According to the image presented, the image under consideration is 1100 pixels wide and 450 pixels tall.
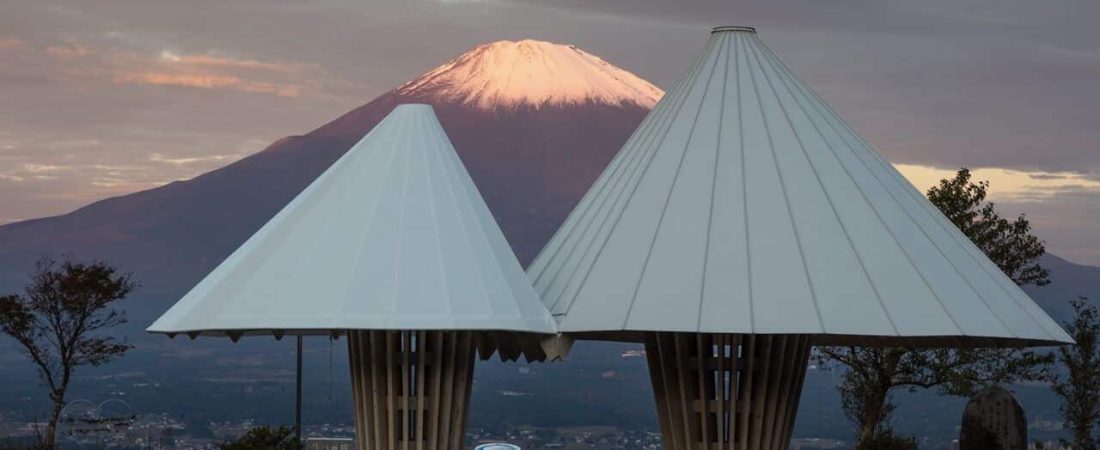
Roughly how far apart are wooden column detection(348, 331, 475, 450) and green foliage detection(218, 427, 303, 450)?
Result: 1273cm

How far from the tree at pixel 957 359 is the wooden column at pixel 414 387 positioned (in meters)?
20.3

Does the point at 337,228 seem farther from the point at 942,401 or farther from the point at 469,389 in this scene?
the point at 942,401

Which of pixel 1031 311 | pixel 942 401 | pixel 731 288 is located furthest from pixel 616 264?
pixel 942 401

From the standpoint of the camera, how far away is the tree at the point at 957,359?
41.7 metres

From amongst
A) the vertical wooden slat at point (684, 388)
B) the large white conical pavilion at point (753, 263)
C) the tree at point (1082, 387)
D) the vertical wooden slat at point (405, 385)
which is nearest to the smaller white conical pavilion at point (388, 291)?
the vertical wooden slat at point (405, 385)

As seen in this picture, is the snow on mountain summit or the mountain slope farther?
the mountain slope

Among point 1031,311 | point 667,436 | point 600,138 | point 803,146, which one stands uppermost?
point 600,138

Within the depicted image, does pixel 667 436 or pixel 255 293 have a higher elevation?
pixel 255 293

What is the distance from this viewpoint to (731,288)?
76.4 feet

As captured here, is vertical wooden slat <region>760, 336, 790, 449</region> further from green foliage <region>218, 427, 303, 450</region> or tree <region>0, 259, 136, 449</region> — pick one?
tree <region>0, 259, 136, 449</region>

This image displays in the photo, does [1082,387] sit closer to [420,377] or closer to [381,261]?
[420,377]

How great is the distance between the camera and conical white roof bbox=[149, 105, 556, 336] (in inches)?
868

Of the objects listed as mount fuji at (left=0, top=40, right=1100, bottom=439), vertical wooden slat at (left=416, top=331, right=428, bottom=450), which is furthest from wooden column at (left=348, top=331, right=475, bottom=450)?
mount fuji at (left=0, top=40, right=1100, bottom=439)

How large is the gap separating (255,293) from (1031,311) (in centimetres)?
1039
